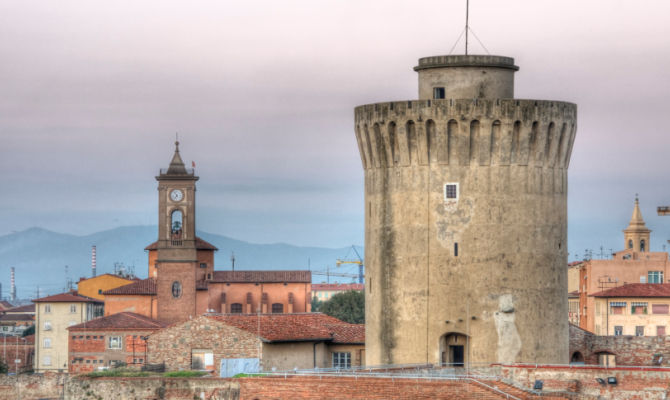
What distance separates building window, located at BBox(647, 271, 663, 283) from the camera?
4921 inches

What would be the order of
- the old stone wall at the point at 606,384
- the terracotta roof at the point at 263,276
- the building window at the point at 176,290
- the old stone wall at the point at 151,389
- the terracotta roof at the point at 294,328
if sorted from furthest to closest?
1. the terracotta roof at the point at 263,276
2. the building window at the point at 176,290
3. the terracotta roof at the point at 294,328
4. the old stone wall at the point at 151,389
5. the old stone wall at the point at 606,384

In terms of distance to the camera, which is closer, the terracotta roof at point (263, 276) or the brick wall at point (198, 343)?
the brick wall at point (198, 343)

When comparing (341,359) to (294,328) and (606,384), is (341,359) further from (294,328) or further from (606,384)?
(606,384)

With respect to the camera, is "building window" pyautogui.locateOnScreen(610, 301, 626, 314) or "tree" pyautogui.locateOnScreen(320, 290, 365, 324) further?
"tree" pyautogui.locateOnScreen(320, 290, 365, 324)

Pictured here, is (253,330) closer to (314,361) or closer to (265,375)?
(314,361)

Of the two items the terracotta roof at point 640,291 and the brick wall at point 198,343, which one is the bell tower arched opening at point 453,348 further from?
the terracotta roof at point 640,291

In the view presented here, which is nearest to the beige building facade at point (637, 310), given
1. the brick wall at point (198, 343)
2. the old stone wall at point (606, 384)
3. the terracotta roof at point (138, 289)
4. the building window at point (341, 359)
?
the terracotta roof at point (138, 289)

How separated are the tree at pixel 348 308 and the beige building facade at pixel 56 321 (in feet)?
73.2

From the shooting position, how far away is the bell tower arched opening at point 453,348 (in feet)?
177

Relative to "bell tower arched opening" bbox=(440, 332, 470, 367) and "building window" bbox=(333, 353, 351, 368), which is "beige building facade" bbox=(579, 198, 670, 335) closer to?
"building window" bbox=(333, 353, 351, 368)

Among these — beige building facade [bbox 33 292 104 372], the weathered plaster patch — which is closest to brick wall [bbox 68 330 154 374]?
beige building facade [bbox 33 292 104 372]

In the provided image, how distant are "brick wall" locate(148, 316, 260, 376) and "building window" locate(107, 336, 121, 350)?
44138mm

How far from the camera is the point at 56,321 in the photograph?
137625mm

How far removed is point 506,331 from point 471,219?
4.10 metres
